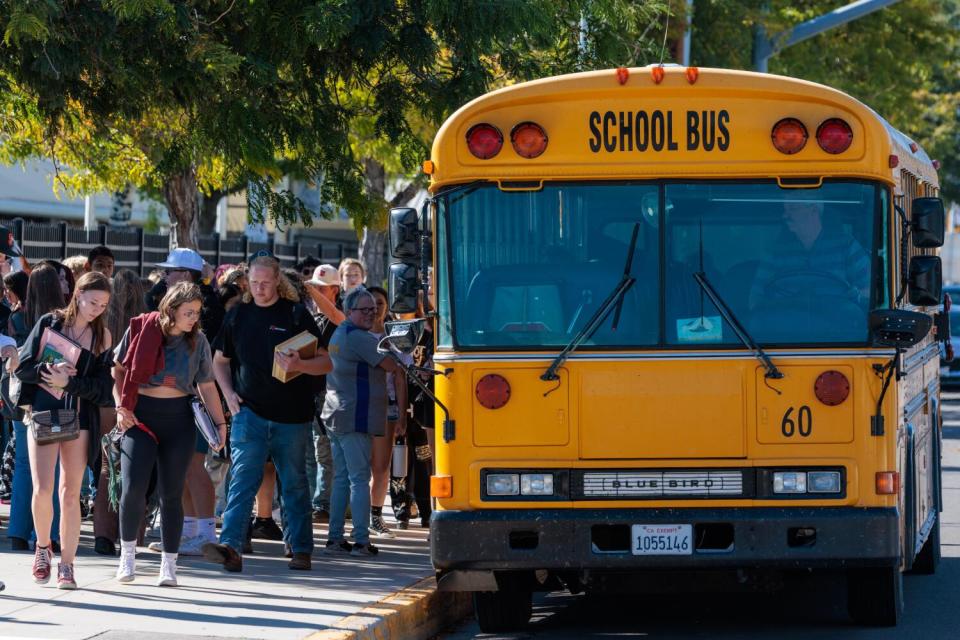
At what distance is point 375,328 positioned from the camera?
12078 mm

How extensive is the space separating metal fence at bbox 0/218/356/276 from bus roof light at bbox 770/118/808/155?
11292 mm

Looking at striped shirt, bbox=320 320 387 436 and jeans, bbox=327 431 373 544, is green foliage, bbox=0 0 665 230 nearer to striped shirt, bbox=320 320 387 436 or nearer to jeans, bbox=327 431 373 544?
striped shirt, bbox=320 320 387 436

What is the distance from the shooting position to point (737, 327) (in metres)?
8.24

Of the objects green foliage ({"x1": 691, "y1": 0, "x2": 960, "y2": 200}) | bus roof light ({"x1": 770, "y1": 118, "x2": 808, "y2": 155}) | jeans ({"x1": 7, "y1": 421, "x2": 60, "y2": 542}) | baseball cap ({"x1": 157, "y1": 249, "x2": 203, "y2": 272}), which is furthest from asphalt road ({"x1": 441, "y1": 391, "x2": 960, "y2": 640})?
green foliage ({"x1": 691, "y1": 0, "x2": 960, "y2": 200})

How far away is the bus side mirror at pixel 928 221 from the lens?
27.7ft

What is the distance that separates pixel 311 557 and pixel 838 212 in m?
4.39

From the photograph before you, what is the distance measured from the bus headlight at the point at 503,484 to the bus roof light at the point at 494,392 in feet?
1.14

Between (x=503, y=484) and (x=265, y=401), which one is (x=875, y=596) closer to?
(x=503, y=484)

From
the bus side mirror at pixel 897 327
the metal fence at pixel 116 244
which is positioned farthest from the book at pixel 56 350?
the metal fence at pixel 116 244

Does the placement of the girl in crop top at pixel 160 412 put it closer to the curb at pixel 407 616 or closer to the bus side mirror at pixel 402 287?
the curb at pixel 407 616

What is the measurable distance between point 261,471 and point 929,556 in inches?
188

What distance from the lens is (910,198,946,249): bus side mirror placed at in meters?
8.45

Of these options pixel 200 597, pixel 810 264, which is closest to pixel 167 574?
pixel 200 597

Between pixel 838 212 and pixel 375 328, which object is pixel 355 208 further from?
pixel 838 212
